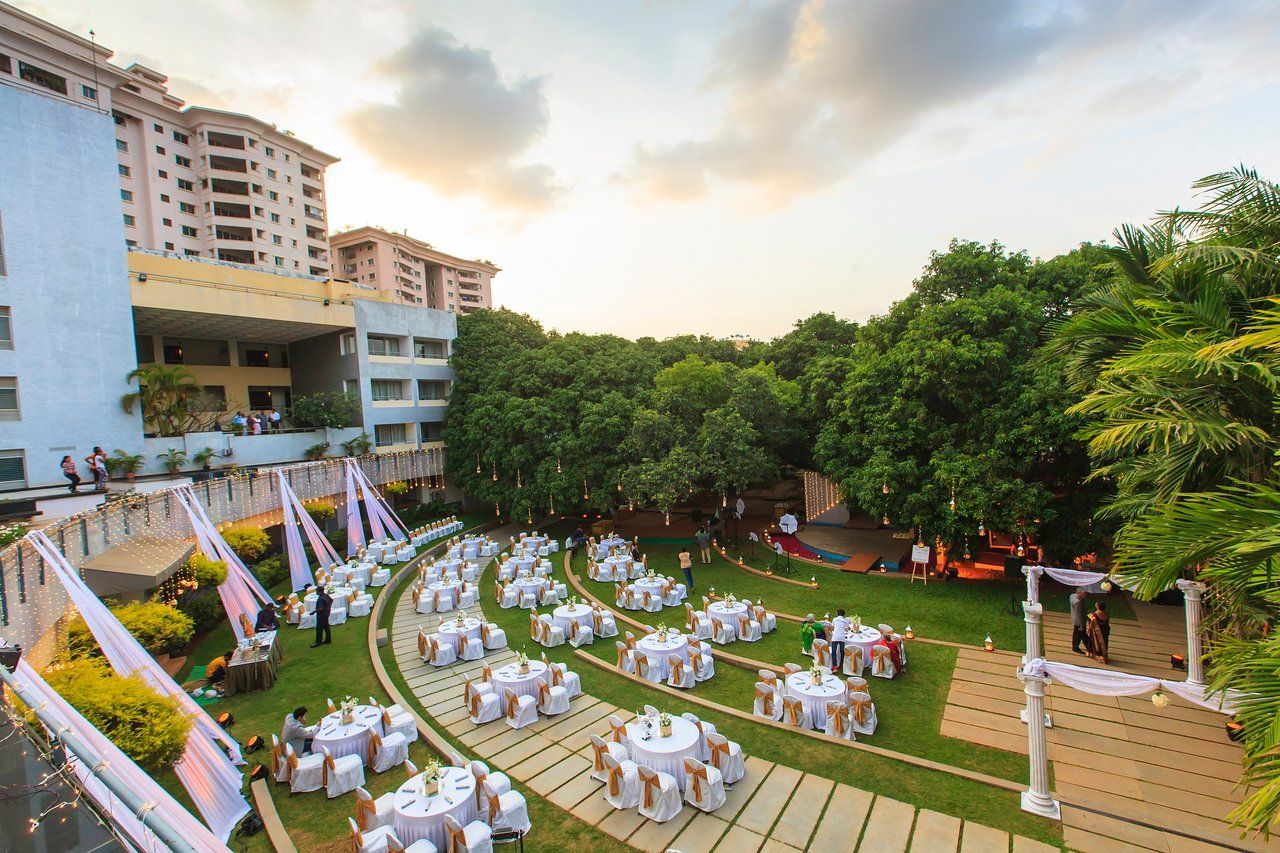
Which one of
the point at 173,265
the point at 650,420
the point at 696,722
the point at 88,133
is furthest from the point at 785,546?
the point at 88,133

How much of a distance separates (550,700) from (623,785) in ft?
10.5

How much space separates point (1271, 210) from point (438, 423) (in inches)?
1348

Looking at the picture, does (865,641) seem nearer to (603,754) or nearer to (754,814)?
(754,814)

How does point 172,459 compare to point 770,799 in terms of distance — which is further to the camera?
point 172,459

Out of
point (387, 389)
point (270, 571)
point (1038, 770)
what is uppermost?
point (387, 389)

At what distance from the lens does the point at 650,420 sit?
22.0 metres

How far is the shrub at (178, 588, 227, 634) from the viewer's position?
1583 centimetres

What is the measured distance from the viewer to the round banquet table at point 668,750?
8625 mm

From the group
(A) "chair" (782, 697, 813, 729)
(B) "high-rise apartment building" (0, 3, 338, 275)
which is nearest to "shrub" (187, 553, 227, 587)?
(A) "chair" (782, 697, 813, 729)

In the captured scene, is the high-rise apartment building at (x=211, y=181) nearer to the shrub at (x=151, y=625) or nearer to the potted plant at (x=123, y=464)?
the potted plant at (x=123, y=464)

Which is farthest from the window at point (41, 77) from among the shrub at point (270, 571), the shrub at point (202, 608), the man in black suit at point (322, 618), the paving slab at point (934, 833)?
the paving slab at point (934, 833)

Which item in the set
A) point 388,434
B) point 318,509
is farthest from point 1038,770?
point 388,434

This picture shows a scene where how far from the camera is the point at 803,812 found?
26.5 ft

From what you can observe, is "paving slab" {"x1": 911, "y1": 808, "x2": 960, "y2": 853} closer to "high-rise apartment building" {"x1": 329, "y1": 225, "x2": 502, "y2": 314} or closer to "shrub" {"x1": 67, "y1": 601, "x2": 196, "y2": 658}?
"shrub" {"x1": 67, "y1": 601, "x2": 196, "y2": 658}
